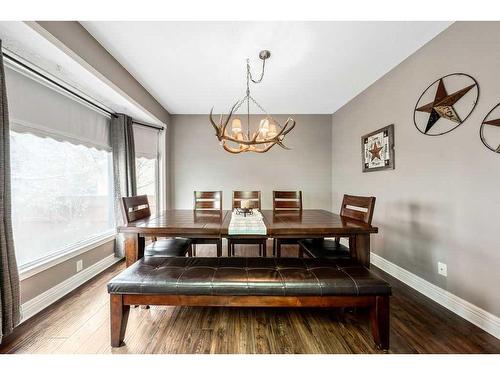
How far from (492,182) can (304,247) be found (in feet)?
5.01

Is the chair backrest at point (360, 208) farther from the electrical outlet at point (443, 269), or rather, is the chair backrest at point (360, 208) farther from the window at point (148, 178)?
the window at point (148, 178)

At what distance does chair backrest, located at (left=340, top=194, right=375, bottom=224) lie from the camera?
1.69 m

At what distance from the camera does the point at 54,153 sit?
2.03 m

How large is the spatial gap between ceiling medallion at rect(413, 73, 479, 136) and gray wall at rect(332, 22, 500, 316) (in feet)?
0.17

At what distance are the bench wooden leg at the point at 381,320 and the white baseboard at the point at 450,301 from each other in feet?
2.84

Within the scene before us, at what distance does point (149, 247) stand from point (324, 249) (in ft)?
5.84

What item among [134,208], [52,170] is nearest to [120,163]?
[52,170]

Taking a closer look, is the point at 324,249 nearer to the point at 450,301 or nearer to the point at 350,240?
the point at 350,240

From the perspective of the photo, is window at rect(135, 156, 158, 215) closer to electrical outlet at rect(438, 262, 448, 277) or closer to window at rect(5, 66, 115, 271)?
window at rect(5, 66, 115, 271)

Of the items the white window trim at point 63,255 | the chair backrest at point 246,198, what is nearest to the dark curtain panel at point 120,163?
the white window trim at point 63,255

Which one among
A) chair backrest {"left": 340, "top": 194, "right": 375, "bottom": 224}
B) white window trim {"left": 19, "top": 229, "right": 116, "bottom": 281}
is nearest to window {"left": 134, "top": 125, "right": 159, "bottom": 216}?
white window trim {"left": 19, "top": 229, "right": 116, "bottom": 281}
